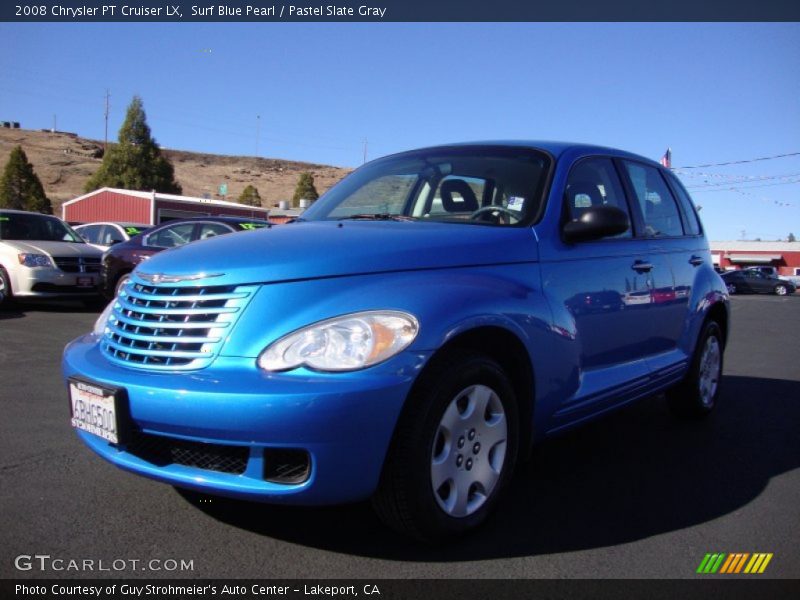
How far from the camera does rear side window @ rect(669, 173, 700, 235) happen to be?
502 cm

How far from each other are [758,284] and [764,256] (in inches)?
1096

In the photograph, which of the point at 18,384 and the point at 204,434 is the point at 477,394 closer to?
the point at 204,434

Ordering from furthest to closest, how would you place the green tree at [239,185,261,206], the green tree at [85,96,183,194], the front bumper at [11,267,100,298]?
1. the green tree at [239,185,261,206]
2. the green tree at [85,96,183,194]
3. the front bumper at [11,267,100,298]

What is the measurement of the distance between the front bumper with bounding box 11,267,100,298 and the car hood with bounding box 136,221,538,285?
834 centimetres

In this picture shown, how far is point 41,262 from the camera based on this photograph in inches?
405

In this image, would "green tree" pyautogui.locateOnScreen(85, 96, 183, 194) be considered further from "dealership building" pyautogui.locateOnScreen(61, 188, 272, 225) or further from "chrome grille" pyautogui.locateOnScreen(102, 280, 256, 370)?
"chrome grille" pyautogui.locateOnScreen(102, 280, 256, 370)

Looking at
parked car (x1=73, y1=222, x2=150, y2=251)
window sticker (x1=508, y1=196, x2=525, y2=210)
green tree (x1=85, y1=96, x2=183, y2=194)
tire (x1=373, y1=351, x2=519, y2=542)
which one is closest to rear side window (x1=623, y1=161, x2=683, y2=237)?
window sticker (x1=508, y1=196, x2=525, y2=210)

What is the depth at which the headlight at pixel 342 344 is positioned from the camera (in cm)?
237

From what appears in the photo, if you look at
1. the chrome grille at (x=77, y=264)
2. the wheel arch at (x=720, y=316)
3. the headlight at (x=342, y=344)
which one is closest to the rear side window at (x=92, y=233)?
the chrome grille at (x=77, y=264)

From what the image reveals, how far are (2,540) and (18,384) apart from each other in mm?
3061

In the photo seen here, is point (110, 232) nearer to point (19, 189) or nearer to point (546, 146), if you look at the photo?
point (546, 146)

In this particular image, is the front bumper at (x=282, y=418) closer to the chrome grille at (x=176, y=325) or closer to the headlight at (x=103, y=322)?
the chrome grille at (x=176, y=325)

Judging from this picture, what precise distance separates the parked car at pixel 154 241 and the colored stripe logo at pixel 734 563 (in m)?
8.58
